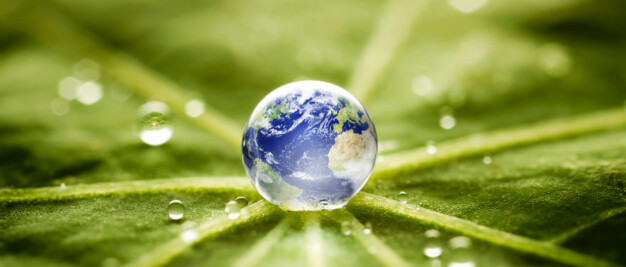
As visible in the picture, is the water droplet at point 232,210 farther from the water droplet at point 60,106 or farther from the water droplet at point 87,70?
the water droplet at point 87,70

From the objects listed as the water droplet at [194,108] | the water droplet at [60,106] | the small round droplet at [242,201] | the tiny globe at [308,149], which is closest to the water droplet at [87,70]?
the water droplet at [60,106]

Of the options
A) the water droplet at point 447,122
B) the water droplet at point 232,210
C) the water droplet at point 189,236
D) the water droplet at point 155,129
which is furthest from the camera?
the water droplet at point 447,122

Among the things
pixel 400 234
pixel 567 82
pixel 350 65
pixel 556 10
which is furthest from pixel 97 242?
pixel 556 10

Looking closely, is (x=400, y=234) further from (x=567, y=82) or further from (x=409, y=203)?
(x=567, y=82)

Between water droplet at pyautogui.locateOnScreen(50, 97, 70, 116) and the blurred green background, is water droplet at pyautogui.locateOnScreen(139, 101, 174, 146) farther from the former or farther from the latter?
water droplet at pyautogui.locateOnScreen(50, 97, 70, 116)

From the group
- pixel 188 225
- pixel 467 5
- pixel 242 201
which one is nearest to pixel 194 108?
pixel 242 201

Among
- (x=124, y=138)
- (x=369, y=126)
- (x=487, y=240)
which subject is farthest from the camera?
(x=124, y=138)
